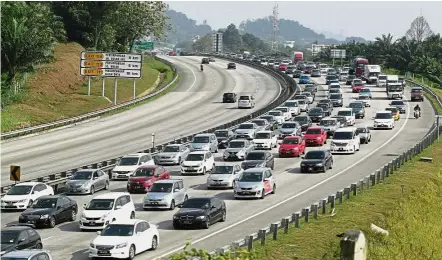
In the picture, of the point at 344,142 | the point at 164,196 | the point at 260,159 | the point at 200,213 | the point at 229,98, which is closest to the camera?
the point at 200,213

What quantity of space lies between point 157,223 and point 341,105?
61.5 m

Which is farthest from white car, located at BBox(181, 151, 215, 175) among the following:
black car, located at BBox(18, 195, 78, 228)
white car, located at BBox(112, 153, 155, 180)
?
black car, located at BBox(18, 195, 78, 228)

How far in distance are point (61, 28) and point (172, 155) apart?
65.6 meters

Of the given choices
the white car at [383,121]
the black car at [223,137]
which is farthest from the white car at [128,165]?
the white car at [383,121]

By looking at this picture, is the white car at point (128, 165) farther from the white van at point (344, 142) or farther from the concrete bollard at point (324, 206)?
the concrete bollard at point (324, 206)

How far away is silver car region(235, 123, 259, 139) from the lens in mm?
68500

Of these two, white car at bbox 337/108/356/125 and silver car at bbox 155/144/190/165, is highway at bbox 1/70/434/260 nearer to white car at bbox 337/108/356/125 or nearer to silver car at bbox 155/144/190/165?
silver car at bbox 155/144/190/165

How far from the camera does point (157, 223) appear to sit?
126ft

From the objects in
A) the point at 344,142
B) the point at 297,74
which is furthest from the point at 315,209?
the point at 297,74

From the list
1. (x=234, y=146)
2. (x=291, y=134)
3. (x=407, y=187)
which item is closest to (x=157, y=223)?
(x=407, y=187)

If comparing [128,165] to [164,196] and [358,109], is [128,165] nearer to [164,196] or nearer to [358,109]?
[164,196]

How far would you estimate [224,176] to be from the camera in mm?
48250

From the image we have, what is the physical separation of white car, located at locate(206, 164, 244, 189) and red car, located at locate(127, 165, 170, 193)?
2.67 meters

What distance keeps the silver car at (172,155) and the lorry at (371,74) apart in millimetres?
74458
